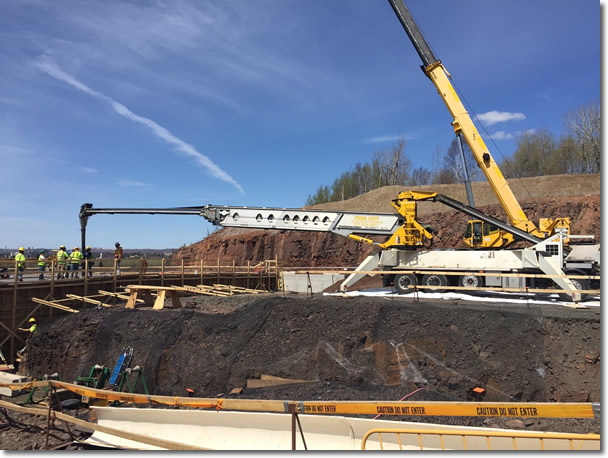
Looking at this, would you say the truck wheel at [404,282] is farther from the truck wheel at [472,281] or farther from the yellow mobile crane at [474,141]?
the yellow mobile crane at [474,141]

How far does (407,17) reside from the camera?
1505 centimetres

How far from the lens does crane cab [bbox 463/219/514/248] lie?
615 inches

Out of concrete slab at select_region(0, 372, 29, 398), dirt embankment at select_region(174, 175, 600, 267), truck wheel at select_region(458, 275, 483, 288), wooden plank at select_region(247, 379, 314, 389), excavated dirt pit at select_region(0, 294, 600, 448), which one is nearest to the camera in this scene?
excavated dirt pit at select_region(0, 294, 600, 448)

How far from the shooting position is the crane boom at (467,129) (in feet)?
50.7

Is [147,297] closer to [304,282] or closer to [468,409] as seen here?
[304,282]

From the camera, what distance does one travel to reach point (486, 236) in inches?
635

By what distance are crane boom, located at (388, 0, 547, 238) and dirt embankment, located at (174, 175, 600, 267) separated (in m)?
16.7

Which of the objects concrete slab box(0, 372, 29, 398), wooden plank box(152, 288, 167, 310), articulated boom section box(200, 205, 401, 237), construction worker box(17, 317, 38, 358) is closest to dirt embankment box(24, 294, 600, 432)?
construction worker box(17, 317, 38, 358)

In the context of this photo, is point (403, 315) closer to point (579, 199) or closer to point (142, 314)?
point (142, 314)

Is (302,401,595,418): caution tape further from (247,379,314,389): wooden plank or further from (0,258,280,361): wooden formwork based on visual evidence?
(0,258,280,361): wooden formwork

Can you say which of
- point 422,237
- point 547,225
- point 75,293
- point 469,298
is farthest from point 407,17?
point 75,293

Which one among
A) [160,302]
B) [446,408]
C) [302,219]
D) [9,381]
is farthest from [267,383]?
[302,219]

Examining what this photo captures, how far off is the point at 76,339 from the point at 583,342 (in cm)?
1371

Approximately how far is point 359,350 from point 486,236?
9.39m
